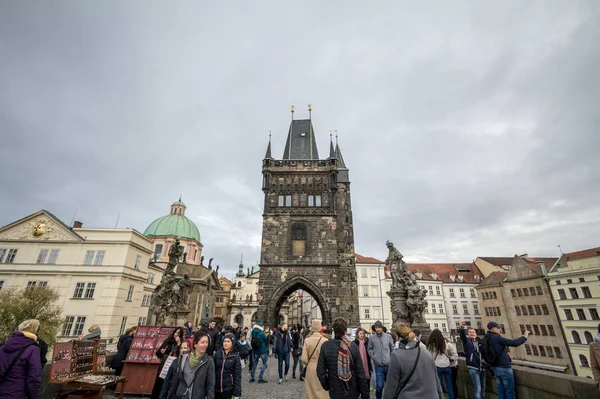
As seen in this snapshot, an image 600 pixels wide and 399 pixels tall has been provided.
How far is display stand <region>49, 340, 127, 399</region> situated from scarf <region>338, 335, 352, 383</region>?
4.13m

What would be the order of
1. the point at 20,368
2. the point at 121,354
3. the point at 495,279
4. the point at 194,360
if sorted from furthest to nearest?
the point at 495,279
the point at 121,354
the point at 194,360
the point at 20,368

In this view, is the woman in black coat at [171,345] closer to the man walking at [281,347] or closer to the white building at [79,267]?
the man walking at [281,347]

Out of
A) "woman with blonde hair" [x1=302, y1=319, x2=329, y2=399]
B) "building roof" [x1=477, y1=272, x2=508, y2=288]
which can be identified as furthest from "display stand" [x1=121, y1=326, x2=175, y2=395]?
"building roof" [x1=477, y1=272, x2=508, y2=288]

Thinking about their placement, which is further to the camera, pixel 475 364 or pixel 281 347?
pixel 281 347

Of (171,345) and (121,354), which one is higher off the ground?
(171,345)

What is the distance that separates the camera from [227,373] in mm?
4258

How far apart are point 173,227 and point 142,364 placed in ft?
143

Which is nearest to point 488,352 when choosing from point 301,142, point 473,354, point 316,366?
point 473,354

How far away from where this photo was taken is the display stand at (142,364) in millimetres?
6184

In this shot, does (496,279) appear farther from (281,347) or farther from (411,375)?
(411,375)

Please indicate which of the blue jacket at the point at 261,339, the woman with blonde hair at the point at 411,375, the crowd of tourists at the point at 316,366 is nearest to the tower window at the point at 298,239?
the blue jacket at the point at 261,339

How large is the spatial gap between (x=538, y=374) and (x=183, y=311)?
1066cm

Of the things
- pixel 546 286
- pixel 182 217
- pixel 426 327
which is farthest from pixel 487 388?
pixel 182 217

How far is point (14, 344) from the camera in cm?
344
